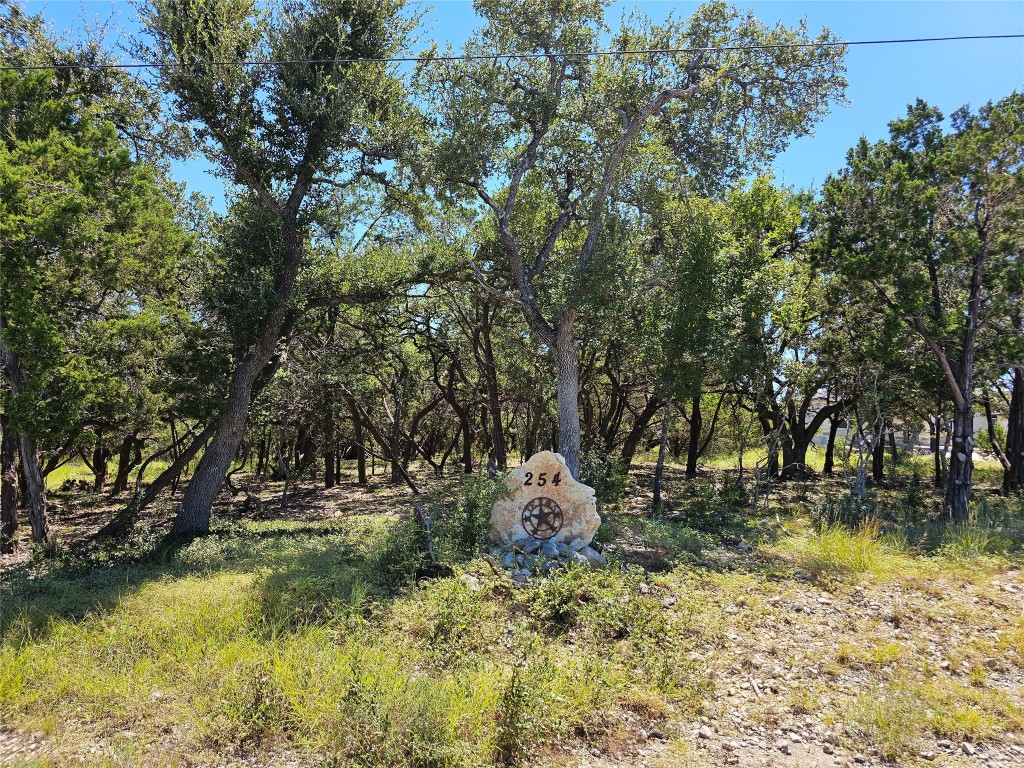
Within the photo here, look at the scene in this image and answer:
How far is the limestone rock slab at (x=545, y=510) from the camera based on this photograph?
28.5 ft

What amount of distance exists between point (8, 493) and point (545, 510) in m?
9.50

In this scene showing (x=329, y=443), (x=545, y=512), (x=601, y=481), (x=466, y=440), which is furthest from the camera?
(x=466, y=440)

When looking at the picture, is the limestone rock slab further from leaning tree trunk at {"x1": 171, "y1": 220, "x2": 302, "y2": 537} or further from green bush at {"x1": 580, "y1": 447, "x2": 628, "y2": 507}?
leaning tree trunk at {"x1": 171, "y1": 220, "x2": 302, "y2": 537}

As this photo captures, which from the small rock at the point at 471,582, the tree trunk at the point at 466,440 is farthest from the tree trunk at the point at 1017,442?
the small rock at the point at 471,582

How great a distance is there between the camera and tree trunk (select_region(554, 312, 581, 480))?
38.8 ft

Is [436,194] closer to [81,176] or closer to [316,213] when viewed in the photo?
[316,213]

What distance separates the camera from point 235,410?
11.5 metres

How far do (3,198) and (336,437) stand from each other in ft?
38.6

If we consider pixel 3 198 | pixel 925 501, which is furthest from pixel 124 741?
pixel 925 501

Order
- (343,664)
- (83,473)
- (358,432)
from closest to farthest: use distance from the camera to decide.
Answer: (343,664)
(358,432)
(83,473)

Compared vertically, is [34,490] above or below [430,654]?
above

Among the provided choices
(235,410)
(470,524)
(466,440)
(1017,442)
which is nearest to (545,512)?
(470,524)

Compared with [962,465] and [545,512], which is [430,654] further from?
[962,465]

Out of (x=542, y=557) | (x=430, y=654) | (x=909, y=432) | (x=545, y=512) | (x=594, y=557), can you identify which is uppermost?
(x=909, y=432)
